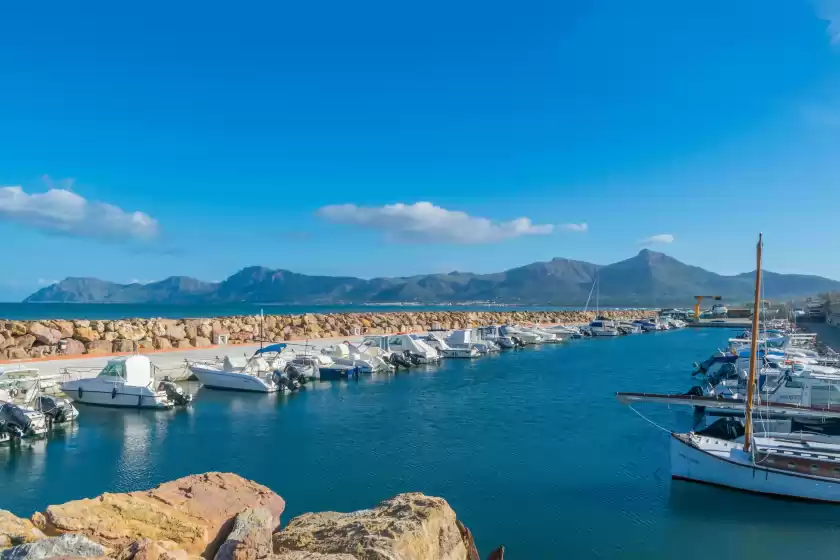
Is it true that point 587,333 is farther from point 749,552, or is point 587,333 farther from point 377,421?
point 749,552

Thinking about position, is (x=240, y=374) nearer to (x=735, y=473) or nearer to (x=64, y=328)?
(x=64, y=328)

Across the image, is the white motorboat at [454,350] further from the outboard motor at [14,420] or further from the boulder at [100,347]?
the outboard motor at [14,420]

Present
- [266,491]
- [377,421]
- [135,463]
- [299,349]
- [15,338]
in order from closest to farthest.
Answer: [266,491], [135,463], [377,421], [15,338], [299,349]

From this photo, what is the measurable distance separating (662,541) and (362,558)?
8579mm

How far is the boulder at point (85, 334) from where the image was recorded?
3919 centimetres

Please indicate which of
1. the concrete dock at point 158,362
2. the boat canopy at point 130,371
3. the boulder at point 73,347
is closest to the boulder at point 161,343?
the concrete dock at point 158,362

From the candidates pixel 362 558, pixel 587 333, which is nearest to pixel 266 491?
pixel 362 558

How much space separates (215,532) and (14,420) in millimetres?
14744

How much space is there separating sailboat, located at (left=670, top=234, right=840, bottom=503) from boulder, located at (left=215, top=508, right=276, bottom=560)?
1170 cm

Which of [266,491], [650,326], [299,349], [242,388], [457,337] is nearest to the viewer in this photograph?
[266,491]

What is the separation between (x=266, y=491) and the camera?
10.2 metres

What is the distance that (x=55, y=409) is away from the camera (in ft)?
68.2

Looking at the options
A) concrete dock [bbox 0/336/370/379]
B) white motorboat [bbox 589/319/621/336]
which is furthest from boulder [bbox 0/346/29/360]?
white motorboat [bbox 589/319/621/336]

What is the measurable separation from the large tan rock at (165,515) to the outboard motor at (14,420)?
12.8 m
